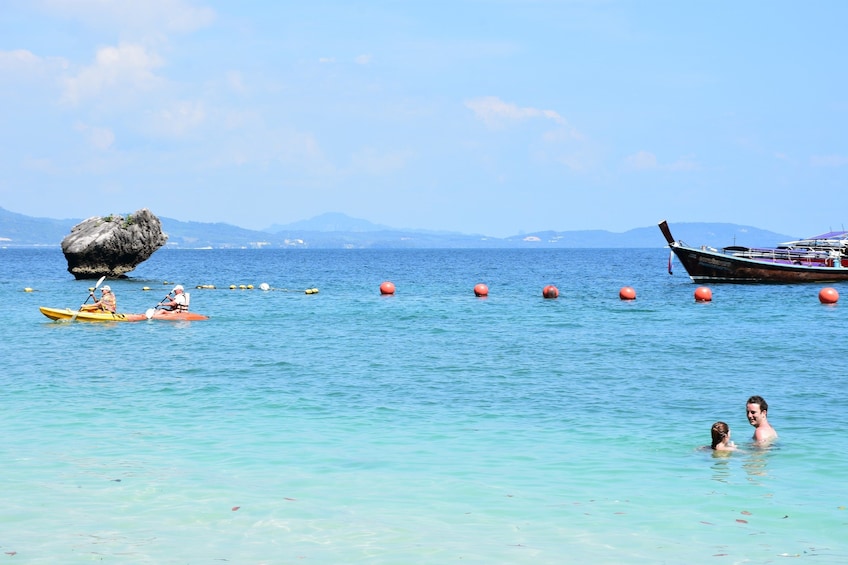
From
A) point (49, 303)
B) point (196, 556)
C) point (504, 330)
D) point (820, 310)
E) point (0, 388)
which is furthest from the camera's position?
point (49, 303)

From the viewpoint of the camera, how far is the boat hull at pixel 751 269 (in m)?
61.3

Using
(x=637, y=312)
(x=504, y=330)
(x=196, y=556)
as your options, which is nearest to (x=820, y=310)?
(x=637, y=312)

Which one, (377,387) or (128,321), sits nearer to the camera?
(377,387)

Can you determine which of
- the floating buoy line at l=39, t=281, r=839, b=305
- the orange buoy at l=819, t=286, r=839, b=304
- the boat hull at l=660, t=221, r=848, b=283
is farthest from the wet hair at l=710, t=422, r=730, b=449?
the boat hull at l=660, t=221, r=848, b=283

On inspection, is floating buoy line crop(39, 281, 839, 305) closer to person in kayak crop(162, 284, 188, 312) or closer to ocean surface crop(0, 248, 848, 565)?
person in kayak crop(162, 284, 188, 312)

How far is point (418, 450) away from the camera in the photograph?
15.2m

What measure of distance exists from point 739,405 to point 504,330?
17.0 m

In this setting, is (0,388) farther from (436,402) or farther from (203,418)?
(436,402)

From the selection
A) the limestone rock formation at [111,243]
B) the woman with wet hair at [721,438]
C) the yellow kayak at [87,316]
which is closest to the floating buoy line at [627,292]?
the yellow kayak at [87,316]

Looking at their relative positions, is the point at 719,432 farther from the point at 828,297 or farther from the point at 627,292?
the point at 627,292

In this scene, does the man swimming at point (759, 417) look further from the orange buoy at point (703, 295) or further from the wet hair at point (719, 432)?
the orange buoy at point (703, 295)

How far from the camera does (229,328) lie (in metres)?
36.8

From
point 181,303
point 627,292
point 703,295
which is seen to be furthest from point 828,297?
point 181,303

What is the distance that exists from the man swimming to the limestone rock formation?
63.9 meters
